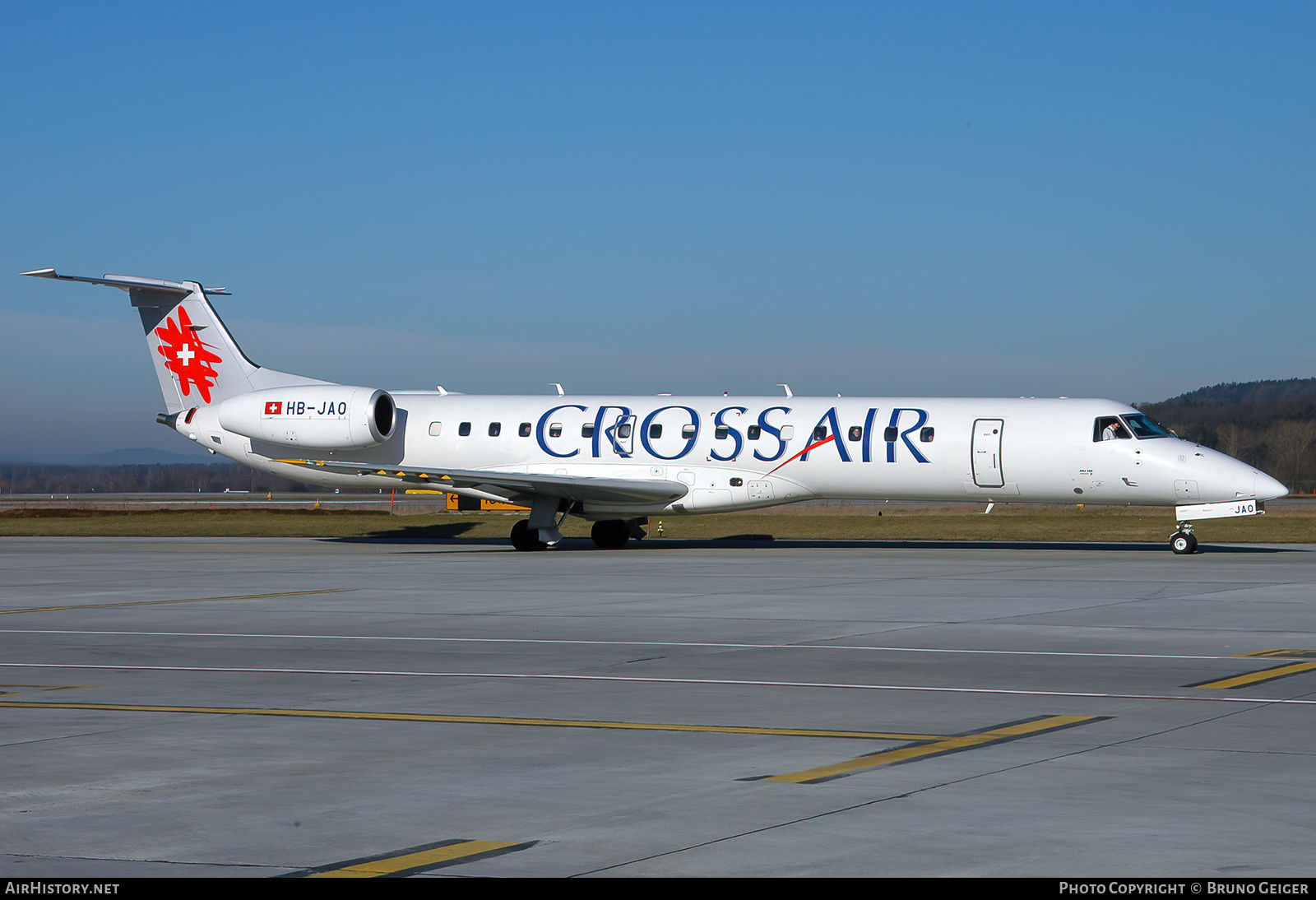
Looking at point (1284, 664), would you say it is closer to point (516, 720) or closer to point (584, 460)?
point (516, 720)

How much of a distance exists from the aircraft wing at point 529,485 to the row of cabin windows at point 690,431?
120 centimetres

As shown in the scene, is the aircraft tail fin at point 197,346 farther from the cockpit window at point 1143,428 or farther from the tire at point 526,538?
the cockpit window at point 1143,428

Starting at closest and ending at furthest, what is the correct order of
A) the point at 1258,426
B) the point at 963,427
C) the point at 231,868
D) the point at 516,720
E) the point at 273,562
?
the point at 231,868, the point at 516,720, the point at 273,562, the point at 963,427, the point at 1258,426

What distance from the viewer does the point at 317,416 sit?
35.5 meters

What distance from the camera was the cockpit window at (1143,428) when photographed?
30.0m

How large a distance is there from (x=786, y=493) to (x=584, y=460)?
495 centimetres

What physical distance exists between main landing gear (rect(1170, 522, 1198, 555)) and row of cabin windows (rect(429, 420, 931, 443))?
2.67m

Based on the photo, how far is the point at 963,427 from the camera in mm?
31203

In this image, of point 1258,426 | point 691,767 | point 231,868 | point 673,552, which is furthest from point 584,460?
point 1258,426

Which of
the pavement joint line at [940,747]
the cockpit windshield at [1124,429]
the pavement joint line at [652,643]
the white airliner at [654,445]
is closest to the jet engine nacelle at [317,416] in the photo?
the white airliner at [654,445]

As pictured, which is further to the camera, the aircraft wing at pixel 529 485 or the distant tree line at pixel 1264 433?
the distant tree line at pixel 1264 433

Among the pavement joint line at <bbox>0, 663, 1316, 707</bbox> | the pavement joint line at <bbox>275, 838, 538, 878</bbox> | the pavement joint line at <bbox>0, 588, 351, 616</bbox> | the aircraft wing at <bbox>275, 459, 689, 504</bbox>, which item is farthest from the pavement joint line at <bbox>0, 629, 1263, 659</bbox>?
the aircraft wing at <bbox>275, 459, 689, 504</bbox>

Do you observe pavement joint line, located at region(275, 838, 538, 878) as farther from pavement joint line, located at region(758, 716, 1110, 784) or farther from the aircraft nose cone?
the aircraft nose cone

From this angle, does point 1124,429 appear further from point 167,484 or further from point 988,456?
point 167,484
